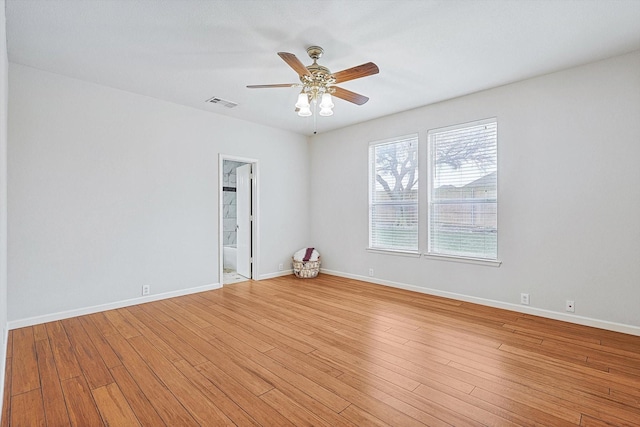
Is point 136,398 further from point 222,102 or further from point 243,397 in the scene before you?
point 222,102

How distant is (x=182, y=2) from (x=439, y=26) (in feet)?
6.73

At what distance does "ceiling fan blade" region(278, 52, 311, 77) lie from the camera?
2348mm

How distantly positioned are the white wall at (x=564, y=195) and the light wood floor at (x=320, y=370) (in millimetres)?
366

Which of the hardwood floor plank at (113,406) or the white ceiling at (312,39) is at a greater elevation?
the white ceiling at (312,39)

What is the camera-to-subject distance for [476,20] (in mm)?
2488

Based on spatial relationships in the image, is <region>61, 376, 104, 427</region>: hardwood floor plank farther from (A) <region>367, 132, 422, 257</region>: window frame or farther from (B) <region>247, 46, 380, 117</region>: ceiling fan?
(A) <region>367, 132, 422, 257</region>: window frame

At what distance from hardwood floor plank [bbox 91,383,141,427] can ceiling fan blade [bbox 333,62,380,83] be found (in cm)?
293

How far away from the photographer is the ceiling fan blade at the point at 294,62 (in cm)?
235

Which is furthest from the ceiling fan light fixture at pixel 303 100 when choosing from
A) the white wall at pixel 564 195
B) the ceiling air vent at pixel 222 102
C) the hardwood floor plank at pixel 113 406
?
the hardwood floor plank at pixel 113 406

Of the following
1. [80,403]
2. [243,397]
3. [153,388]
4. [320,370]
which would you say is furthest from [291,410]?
[80,403]

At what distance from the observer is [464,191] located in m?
4.14

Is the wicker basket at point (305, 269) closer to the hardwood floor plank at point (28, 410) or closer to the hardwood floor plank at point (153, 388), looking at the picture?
the hardwood floor plank at point (153, 388)

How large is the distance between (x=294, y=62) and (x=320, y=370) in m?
2.46

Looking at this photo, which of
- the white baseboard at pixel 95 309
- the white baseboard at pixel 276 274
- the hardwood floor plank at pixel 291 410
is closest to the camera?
the hardwood floor plank at pixel 291 410
